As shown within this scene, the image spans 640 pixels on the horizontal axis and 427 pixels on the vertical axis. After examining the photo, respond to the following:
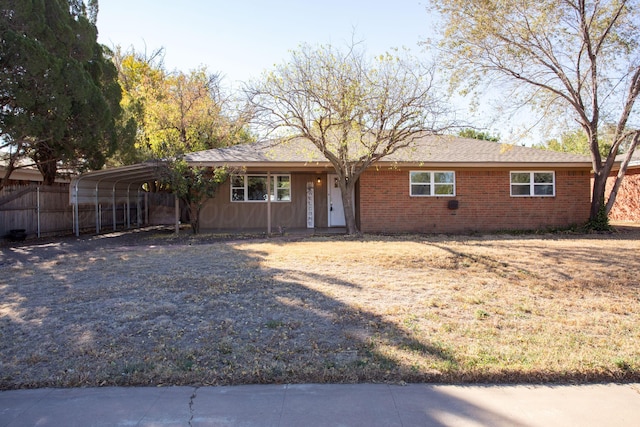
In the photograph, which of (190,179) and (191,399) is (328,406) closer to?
(191,399)

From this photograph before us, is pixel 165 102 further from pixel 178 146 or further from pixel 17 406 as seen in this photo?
pixel 17 406

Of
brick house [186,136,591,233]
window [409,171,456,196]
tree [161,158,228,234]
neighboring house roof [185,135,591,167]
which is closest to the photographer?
tree [161,158,228,234]

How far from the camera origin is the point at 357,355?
4668 mm

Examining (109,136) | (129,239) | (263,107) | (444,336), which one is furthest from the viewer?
(109,136)

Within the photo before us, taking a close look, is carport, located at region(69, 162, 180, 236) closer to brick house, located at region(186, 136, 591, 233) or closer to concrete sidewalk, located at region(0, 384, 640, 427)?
brick house, located at region(186, 136, 591, 233)

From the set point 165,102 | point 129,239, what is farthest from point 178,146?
point 129,239

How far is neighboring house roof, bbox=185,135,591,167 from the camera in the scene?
15.3m

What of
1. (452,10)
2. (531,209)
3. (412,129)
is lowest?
(531,209)

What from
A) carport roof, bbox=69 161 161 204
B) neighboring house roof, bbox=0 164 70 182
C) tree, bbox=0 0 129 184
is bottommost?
carport roof, bbox=69 161 161 204

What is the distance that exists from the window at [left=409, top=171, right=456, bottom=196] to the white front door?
3.31 m

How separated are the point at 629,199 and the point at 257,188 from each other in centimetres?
1844

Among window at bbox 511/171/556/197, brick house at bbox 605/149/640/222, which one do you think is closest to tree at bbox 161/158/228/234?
window at bbox 511/171/556/197

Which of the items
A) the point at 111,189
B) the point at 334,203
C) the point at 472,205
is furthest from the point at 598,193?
the point at 111,189

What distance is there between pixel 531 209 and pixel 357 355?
14300 millimetres
